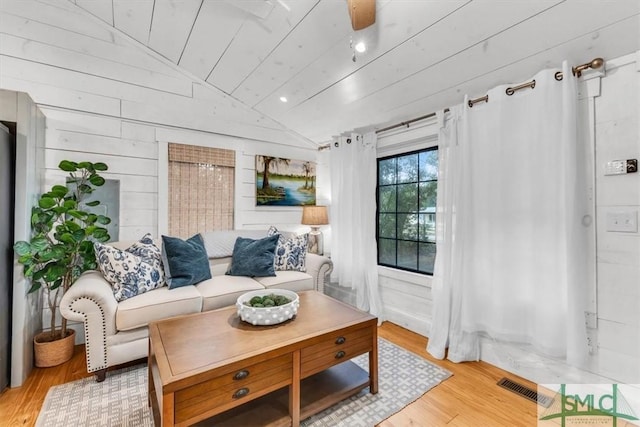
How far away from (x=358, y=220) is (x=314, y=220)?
0.60m

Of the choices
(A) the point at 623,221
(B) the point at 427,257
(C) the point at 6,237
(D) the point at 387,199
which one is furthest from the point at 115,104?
(A) the point at 623,221

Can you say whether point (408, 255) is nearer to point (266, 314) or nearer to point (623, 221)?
point (623, 221)

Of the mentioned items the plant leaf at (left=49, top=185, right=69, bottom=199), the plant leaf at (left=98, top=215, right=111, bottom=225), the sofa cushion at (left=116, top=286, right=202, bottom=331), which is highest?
the plant leaf at (left=49, top=185, right=69, bottom=199)

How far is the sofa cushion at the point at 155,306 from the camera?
1.99m

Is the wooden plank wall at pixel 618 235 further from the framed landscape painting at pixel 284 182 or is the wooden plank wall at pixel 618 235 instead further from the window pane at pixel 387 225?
the framed landscape painting at pixel 284 182

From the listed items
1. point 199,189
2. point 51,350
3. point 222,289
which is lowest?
point 51,350

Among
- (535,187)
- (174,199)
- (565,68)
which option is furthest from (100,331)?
(565,68)

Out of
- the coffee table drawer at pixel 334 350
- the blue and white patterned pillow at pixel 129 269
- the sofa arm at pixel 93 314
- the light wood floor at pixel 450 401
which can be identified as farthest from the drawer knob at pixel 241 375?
the blue and white patterned pillow at pixel 129 269

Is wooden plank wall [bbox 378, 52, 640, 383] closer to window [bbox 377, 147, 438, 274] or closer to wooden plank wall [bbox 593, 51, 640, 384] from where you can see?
wooden plank wall [bbox 593, 51, 640, 384]

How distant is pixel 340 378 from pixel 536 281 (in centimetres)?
141

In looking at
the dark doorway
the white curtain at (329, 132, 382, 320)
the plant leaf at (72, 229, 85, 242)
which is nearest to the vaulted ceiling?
the white curtain at (329, 132, 382, 320)

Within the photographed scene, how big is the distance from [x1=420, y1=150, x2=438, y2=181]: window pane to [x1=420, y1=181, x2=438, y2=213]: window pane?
0.06 meters

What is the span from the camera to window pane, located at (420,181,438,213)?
2750 mm

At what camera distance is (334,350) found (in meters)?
1.67
